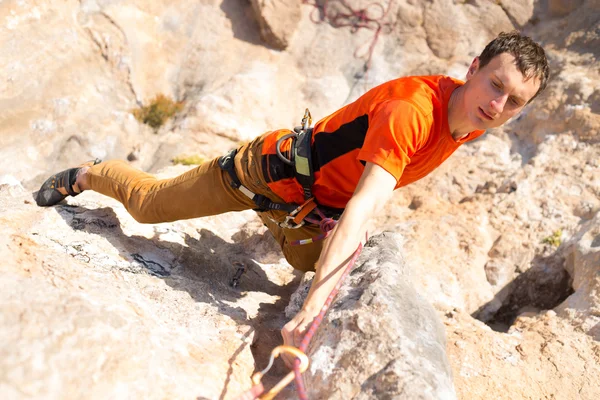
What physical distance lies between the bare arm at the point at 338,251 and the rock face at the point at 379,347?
162 millimetres

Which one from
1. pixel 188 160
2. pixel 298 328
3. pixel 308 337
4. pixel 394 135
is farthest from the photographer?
pixel 188 160

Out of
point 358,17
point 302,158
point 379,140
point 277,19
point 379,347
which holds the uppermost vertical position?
point 358,17

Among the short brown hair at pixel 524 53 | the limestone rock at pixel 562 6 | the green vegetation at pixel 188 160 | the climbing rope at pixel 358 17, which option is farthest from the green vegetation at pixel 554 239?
the climbing rope at pixel 358 17

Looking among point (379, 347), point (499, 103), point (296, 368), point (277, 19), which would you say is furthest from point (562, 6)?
point (296, 368)

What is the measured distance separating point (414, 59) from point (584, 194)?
4234 mm

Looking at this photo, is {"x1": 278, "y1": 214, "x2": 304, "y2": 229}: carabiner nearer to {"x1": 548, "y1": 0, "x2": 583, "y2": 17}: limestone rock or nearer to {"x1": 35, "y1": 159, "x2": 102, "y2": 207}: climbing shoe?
{"x1": 35, "y1": 159, "x2": 102, "y2": 207}: climbing shoe

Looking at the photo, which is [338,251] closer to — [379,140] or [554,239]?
[379,140]

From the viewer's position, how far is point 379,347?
7.00ft

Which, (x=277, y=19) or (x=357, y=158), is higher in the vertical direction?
(x=277, y=19)

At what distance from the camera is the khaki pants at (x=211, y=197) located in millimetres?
3366

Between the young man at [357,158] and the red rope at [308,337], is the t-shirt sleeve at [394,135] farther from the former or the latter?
the red rope at [308,337]

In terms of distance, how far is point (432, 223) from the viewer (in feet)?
16.8

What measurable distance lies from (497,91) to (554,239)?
285 centimetres

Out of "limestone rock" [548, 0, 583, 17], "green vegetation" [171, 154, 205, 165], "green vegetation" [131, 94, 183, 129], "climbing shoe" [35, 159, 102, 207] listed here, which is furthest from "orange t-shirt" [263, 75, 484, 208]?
"limestone rock" [548, 0, 583, 17]
